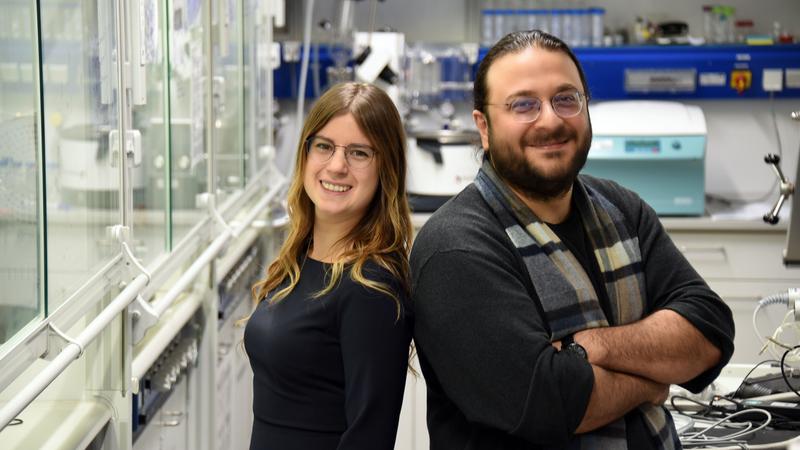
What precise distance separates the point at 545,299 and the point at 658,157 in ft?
9.01

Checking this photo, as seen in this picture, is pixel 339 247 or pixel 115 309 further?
pixel 115 309

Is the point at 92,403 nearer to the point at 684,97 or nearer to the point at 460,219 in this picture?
the point at 460,219

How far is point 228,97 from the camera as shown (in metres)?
3.68

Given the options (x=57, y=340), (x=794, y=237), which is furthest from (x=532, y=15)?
(x=57, y=340)

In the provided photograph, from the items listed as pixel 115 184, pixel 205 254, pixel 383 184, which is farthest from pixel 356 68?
pixel 383 184

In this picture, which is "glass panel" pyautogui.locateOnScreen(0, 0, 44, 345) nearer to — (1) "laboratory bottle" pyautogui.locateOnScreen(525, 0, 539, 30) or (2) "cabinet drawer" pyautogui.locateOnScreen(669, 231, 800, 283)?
(2) "cabinet drawer" pyautogui.locateOnScreen(669, 231, 800, 283)

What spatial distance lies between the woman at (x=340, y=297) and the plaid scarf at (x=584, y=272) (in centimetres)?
18

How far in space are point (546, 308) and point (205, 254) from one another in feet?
4.43

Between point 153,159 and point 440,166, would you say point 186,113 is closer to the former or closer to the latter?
point 153,159

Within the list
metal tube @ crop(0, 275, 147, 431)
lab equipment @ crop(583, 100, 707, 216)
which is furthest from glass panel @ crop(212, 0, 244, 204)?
lab equipment @ crop(583, 100, 707, 216)

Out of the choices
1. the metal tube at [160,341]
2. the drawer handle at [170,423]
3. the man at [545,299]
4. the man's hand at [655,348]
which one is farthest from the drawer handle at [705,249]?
the man's hand at [655,348]

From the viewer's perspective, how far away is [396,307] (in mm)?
1770

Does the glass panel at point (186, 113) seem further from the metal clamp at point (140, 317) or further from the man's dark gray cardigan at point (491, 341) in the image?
the man's dark gray cardigan at point (491, 341)

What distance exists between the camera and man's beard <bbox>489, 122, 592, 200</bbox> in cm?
183
